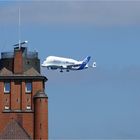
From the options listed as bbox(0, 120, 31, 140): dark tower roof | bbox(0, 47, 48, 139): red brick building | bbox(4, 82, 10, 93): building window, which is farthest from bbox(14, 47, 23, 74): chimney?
bbox(0, 120, 31, 140): dark tower roof

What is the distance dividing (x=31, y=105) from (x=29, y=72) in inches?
194

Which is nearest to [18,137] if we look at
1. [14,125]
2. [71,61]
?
[14,125]

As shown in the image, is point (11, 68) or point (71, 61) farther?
point (71, 61)

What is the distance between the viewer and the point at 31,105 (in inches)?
5999

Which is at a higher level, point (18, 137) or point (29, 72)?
point (29, 72)

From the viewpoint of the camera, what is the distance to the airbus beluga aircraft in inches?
6422

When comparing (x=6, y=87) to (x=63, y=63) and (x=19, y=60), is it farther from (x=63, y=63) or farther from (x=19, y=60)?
(x=63, y=63)

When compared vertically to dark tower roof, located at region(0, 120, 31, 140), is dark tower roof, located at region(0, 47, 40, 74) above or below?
above

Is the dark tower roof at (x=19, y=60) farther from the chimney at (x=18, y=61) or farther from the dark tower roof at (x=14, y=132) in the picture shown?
the dark tower roof at (x=14, y=132)

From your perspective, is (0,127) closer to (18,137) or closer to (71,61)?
(18,137)

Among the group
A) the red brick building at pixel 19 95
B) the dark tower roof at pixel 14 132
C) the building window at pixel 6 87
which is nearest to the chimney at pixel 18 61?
the red brick building at pixel 19 95

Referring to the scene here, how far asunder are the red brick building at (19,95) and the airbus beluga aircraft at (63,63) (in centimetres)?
891

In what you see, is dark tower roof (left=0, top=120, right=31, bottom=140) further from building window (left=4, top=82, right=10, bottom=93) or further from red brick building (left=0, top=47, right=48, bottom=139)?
building window (left=4, top=82, right=10, bottom=93)

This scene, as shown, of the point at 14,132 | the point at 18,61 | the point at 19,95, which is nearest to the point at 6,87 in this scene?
the point at 19,95
